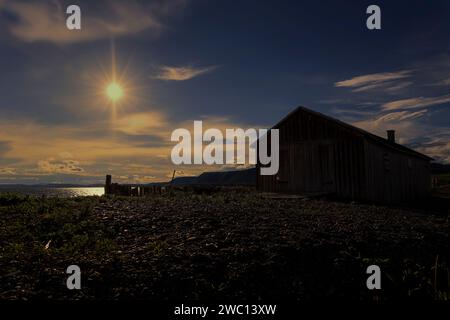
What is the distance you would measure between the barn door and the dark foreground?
1186 cm

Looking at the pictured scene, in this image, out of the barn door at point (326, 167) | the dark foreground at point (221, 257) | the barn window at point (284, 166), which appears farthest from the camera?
the barn window at point (284, 166)

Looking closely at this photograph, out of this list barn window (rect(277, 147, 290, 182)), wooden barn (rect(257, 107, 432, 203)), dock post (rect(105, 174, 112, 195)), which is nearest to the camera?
wooden barn (rect(257, 107, 432, 203))

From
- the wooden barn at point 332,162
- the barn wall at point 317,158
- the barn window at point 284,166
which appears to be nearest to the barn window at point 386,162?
the wooden barn at point 332,162

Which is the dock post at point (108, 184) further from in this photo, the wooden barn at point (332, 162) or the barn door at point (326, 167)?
the barn door at point (326, 167)

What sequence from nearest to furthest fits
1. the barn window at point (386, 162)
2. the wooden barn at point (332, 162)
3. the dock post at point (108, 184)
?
the wooden barn at point (332, 162) < the barn window at point (386, 162) < the dock post at point (108, 184)

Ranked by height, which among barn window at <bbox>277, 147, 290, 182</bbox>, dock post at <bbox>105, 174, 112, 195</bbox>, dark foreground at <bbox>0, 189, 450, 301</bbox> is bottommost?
dark foreground at <bbox>0, 189, 450, 301</bbox>

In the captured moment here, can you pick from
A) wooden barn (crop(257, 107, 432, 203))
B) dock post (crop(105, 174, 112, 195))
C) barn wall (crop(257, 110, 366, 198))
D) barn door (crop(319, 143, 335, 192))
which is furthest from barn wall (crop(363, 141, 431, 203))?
dock post (crop(105, 174, 112, 195))

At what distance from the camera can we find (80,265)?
7754 millimetres

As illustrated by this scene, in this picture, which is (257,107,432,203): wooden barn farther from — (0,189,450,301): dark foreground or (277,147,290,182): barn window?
(0,189,450,301): dark foreground

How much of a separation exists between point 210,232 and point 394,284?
4675mm

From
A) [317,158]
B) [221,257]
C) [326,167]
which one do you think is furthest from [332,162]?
[221,257]

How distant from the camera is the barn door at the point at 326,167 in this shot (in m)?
24.8

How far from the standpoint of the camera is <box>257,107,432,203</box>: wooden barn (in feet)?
78.2

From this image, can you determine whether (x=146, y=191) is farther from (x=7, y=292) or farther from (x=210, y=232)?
(x=7, y=292)
